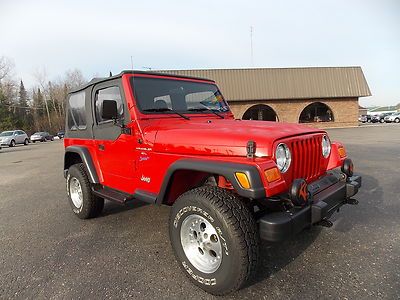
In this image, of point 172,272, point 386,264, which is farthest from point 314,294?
point 172,272

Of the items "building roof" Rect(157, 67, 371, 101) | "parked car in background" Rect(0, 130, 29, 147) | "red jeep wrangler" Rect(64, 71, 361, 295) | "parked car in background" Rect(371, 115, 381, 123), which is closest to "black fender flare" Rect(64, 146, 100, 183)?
"red jeep wrangler" Rect(64, 71, 361, 295)

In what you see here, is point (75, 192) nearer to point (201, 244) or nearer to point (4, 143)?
point (201, 244)

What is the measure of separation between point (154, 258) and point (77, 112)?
279 centimetres

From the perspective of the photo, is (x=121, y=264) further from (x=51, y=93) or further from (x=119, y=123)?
(x=51, y=93)

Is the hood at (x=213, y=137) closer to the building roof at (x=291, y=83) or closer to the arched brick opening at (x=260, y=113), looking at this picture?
the building roof at (x=291, y=83)

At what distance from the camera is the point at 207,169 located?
252cm

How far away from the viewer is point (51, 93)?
6469 cm

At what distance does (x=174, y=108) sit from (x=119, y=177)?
116 centimetres

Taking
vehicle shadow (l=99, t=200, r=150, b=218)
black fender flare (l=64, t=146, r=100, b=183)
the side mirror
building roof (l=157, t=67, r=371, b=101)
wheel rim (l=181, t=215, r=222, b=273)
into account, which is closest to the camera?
wheel rim (l=181, t=215, r=222, b=273)

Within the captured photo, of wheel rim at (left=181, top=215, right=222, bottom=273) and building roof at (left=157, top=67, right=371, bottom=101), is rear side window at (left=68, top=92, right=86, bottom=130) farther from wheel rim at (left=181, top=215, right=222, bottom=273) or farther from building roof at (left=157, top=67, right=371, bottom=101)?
building roof at (left=157, top=67, right=371, bottom=101)

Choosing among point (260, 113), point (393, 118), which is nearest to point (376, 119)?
point (393, 118)

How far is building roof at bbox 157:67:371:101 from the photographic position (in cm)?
2836

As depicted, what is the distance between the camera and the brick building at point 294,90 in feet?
93.4

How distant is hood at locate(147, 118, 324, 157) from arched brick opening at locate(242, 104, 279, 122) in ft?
90.5
